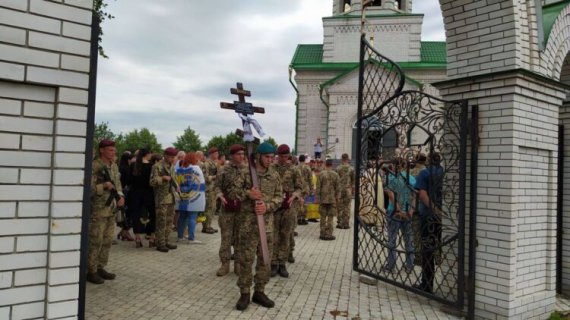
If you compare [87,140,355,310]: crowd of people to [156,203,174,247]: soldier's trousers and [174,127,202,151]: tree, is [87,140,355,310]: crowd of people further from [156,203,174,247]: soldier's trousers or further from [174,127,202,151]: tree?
[174,127,202,151]: tree

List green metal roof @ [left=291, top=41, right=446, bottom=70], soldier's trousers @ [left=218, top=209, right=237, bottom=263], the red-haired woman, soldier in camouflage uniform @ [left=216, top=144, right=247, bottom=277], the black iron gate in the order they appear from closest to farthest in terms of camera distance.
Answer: the black iron gate, soldier in camouflage uniform @ [left=216, top=144, right=247, bottom=277], soldier's trousers @ [left=218, top=209, right=237, bottom=263], the red-haired woman, green metal roof @ [left=291, top=41, right=446, bottom=70]

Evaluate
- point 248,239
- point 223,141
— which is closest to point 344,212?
point 248,239

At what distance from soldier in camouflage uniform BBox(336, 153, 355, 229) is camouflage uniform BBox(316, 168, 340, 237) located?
92 centimetres

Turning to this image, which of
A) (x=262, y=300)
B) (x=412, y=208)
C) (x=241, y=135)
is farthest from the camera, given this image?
(x=412, y=208)

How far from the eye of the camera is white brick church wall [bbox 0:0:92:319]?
2514 mm

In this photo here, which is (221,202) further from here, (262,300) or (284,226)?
(262,300)

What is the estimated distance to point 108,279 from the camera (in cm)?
587

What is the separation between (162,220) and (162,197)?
45cm

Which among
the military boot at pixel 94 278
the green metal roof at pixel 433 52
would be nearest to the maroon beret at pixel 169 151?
the military boot at pixel 94 278

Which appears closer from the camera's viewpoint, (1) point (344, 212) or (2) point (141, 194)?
(2) point (141, 194)

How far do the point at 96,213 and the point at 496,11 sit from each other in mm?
5759

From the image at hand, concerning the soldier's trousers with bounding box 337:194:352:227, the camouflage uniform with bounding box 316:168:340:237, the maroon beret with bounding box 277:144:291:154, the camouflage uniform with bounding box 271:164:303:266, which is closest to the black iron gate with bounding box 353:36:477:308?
the camouflage uniform with bounding box 271:164:303:266

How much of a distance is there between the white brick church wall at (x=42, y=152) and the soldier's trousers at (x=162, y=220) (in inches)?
192

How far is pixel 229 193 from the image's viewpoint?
568cm
